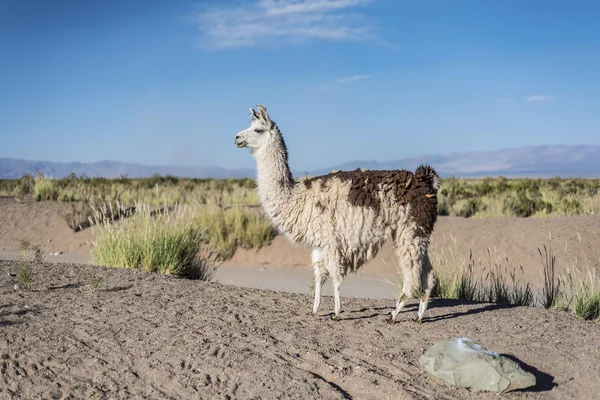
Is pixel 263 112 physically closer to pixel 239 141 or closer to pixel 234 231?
pixel 239 141

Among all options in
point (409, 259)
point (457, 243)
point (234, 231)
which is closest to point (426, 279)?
point (409, 259)

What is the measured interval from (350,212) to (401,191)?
0.72 meters

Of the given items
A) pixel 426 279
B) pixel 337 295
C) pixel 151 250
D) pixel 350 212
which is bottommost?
pixel 337 295

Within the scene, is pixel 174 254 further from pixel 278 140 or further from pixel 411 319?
pixel 411 319

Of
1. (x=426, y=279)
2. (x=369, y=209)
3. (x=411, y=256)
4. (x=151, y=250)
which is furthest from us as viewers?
(x=151, y=250)

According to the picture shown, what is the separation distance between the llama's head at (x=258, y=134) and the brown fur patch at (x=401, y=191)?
1134mm

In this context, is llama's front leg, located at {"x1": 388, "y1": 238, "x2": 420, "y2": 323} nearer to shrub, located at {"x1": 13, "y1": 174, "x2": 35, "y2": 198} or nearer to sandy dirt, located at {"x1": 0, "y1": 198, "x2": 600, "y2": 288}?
sandy dirt, located at {"x1": 0, "y1": 198, "x2": 600, "y2": 288}

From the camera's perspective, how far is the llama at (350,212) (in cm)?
827

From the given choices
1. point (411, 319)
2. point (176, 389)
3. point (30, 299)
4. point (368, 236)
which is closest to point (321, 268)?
point (368, 236)

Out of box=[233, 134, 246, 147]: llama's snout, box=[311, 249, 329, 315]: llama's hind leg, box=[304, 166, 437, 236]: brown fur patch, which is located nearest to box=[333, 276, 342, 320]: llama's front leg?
box=[311, 249, 329, 315]: llama's hind leg

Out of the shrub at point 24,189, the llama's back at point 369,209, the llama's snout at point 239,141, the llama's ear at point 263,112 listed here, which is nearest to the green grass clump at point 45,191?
the shrub at point 24,189

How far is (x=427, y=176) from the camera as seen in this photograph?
337 inches

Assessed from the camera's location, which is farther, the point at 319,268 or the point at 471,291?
the point at 471,291

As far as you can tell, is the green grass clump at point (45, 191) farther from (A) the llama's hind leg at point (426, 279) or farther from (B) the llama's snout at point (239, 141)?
(A) the llama's hind leg at point (426, 279)
